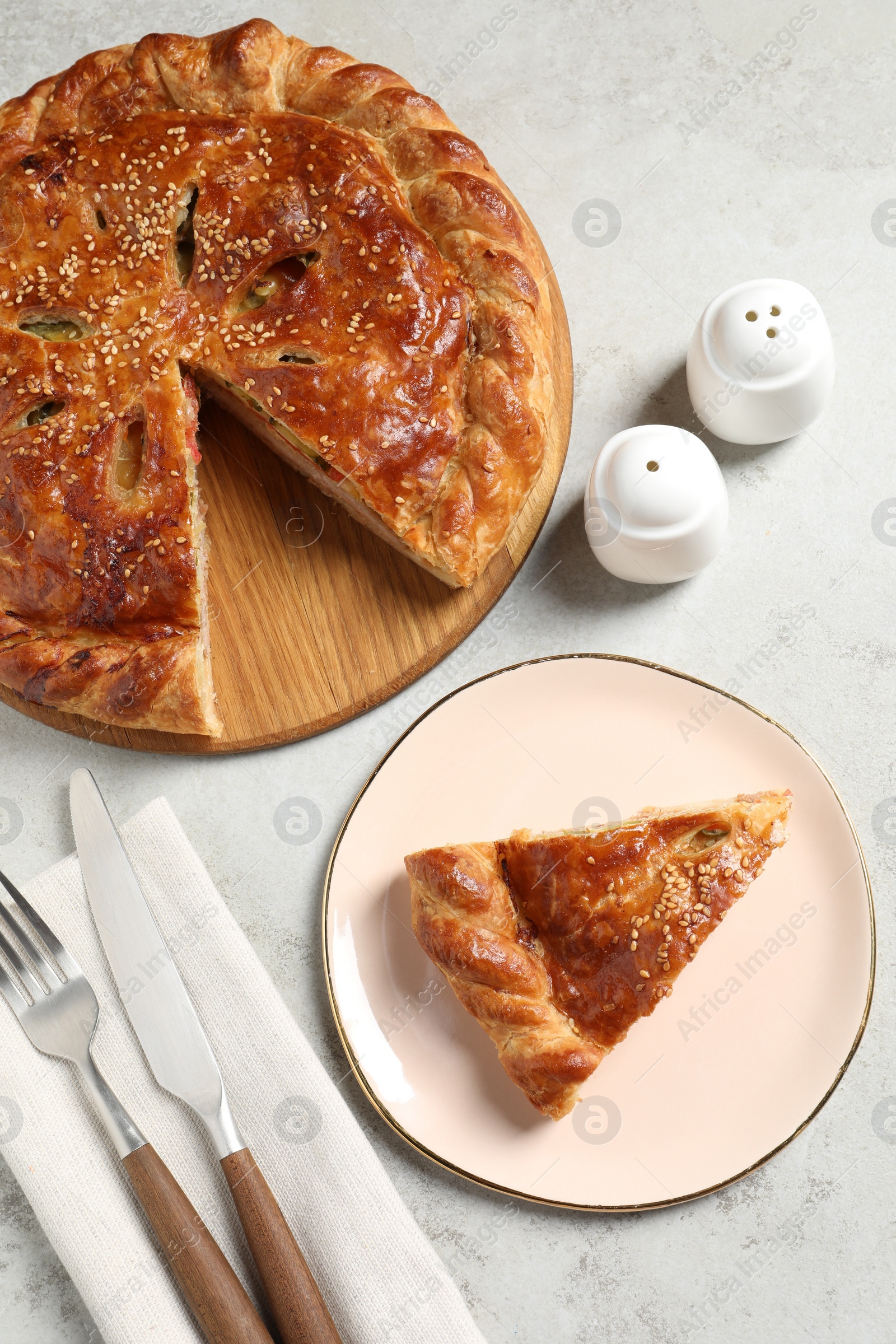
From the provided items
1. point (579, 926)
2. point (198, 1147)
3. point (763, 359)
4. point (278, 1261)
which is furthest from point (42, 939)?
point (763, 359)

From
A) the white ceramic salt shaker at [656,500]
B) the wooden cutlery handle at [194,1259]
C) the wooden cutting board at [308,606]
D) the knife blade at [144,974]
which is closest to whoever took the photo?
the wooden cutlery handle at [194,1259]

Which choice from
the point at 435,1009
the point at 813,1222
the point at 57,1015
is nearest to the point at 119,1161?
the point at 57,1015

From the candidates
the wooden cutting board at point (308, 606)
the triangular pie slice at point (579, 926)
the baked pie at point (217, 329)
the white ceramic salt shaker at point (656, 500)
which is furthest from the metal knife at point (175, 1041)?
the white ceramic salt shaker at point (656, 500)

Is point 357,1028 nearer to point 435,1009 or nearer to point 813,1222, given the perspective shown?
point 435,1009

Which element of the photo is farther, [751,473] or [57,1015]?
[751,473]

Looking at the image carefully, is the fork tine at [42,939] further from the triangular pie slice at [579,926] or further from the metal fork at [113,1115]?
the triangular pie slice at [579,926]

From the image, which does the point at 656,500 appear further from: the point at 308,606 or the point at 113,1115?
the point at 113,1115
